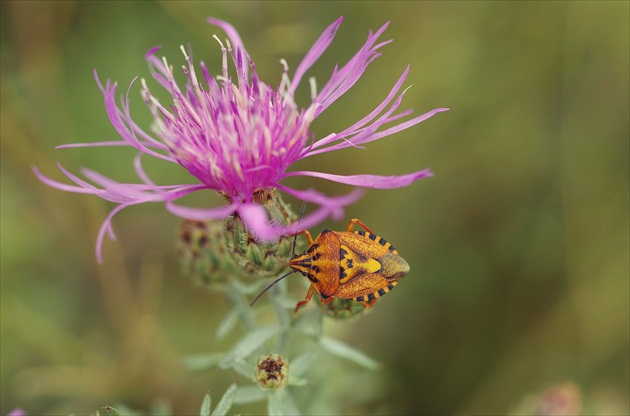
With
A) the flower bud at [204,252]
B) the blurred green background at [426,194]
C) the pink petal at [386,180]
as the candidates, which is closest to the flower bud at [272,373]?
the flower bud at [204,252]

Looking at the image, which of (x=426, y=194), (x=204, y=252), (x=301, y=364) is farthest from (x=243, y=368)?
(x=426, y=194)

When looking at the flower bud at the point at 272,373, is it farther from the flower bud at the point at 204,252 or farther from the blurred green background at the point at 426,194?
the blurred green background at the point at 426,194

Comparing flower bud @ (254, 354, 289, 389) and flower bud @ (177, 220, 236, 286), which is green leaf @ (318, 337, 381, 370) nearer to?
flower bud @ (254, 354, 289, 389)

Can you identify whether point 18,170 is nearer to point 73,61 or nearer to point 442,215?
point 73,61

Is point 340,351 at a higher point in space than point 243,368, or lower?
higher

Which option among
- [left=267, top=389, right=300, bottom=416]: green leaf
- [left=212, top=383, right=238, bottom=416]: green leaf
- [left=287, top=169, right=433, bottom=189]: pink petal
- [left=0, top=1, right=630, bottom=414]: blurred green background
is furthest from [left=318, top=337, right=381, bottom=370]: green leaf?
[left=0, top=1, right=630, bottom=414]: blurred green background

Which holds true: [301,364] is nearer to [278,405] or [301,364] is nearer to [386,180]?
[278,405]
